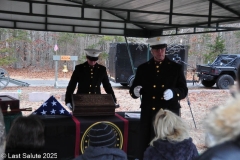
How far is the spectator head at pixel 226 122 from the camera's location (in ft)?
2.51

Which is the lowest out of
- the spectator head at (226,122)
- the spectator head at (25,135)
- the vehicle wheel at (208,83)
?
the vehicle wheel at (208,83)

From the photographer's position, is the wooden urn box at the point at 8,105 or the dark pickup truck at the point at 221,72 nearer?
the wooden urn box at the point at 8,105

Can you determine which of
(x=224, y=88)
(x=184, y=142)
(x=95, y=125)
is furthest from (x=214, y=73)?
(x=184, y=142)

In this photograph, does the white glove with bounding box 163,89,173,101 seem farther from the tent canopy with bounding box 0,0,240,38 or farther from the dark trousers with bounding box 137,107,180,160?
the tent canopy with bounding box 0,0,240,38

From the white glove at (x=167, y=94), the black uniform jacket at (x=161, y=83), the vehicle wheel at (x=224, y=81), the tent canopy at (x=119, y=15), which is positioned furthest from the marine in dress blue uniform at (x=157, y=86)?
the vehicle wheel at (x=224, y=81)

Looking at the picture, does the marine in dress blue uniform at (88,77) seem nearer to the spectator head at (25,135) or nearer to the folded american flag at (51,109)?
the folded american flag at (51,109)

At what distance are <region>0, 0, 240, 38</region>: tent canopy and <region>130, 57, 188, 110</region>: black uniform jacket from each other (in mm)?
1384

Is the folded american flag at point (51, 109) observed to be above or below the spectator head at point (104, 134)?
above

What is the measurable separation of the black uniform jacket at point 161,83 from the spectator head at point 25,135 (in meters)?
1.45

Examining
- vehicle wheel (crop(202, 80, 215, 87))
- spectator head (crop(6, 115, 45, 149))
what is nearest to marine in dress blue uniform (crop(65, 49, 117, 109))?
spectator head (crop(6, 115, 45, 149))

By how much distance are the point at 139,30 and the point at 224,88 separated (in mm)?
8494

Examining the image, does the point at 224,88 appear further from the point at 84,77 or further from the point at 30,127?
the point at 30,127

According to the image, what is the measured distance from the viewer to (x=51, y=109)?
3297 millimetres

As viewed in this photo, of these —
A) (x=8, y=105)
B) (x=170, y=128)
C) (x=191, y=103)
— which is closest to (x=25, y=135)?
(x=170, y=128)
